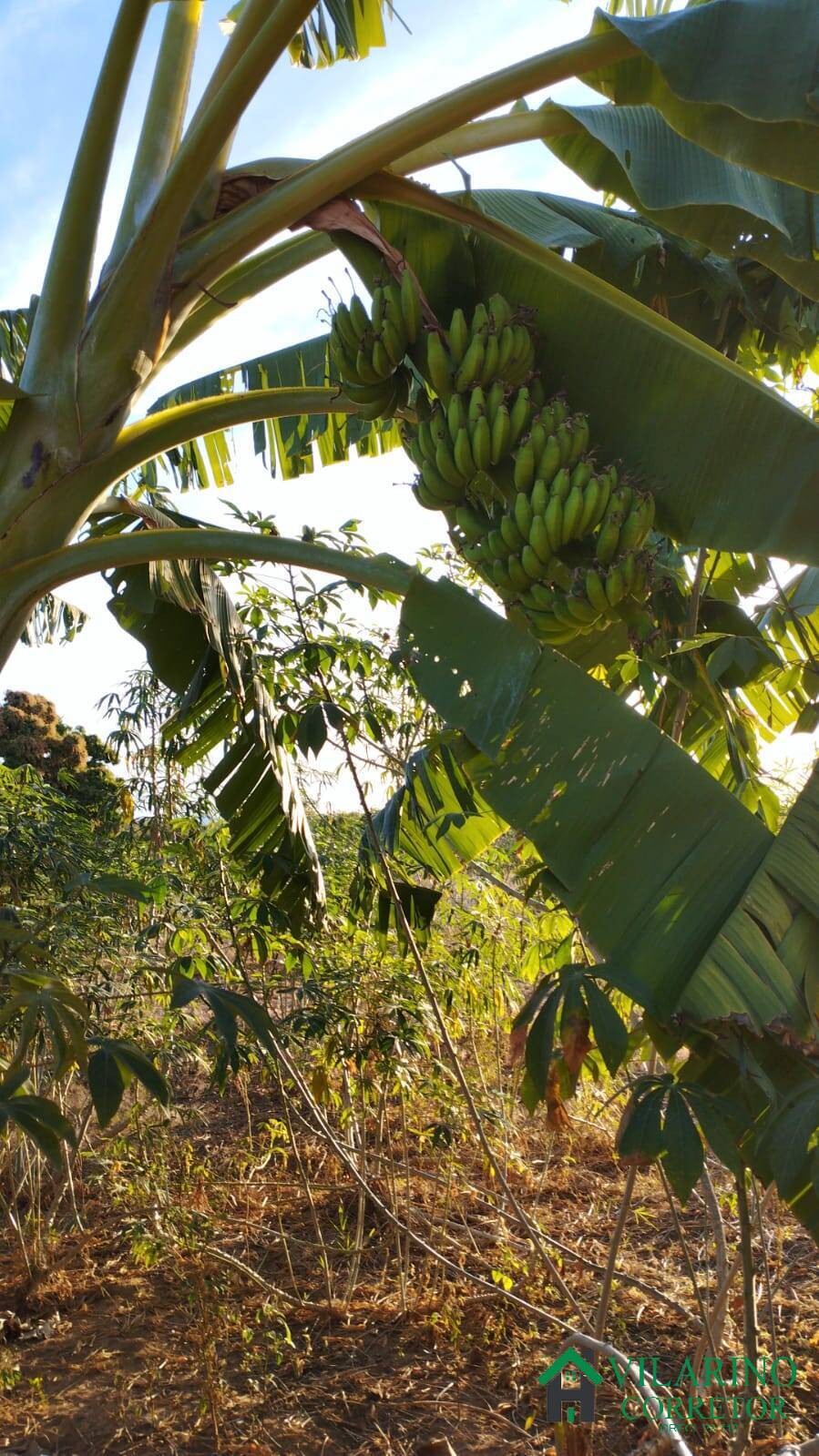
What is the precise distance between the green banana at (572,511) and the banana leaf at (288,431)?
162cm

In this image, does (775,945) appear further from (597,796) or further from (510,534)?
(510,534)

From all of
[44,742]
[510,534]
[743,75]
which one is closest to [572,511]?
[510,534]

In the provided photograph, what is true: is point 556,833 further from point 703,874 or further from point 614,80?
point 614,80

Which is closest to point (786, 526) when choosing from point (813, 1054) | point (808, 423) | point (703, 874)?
point (808, 423)

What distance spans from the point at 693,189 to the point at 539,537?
732 mm

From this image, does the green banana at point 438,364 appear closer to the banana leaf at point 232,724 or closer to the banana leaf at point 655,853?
the banana leaf at point 655,853

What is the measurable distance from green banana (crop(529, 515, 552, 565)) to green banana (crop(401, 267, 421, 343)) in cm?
50

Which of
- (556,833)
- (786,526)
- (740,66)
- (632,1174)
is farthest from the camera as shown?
(632,1174)

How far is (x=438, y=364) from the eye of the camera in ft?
6.03

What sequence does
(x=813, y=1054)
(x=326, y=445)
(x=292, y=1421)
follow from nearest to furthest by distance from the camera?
(x=813, y=1054)
(x=292, y=1421)
(x=326, y=445)

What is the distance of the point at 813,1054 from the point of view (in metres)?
1.67

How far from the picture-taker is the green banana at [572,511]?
1684 mm

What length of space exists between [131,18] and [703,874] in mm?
A: 1910

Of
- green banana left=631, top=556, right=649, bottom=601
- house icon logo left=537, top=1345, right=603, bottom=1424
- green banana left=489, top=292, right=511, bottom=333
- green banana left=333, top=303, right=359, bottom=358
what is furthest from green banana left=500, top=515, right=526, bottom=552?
house icon logo left=537, top=1345, right=603, bottom=1424
